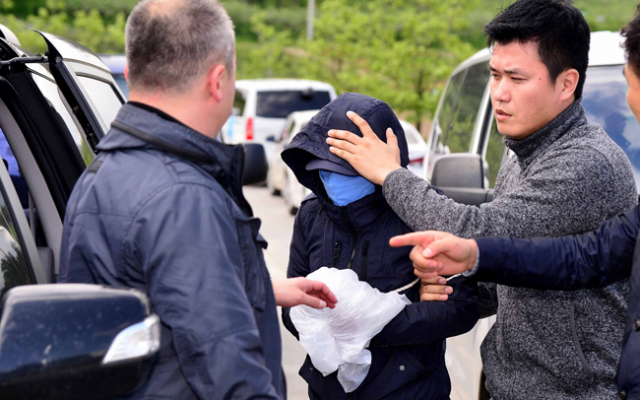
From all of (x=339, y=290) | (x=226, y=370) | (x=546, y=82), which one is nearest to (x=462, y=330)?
(x=339, y=290)

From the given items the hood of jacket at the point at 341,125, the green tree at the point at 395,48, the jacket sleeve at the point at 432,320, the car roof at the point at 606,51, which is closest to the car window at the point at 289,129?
the green tree at the point at 395,48

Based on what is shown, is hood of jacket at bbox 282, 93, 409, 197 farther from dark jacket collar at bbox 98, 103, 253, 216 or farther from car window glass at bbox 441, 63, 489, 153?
car window glass at bbox 441, 63, 489, 153

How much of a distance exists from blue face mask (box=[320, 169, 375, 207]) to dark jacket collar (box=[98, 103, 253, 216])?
82 cm

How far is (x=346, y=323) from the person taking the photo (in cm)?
233

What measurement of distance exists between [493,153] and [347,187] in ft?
6.79

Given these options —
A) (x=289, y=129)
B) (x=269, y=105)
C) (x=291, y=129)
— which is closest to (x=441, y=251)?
(x=291, y=129)

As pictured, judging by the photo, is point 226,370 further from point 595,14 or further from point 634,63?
point 595,14

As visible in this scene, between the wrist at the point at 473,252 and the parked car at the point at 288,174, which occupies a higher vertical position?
the wrist at the point at 473,252

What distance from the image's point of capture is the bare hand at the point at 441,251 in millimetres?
2014

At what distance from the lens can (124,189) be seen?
1525mm

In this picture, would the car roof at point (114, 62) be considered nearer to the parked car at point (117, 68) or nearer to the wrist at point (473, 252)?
the parked car at point (117, 68)

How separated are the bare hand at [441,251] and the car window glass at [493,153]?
197cm

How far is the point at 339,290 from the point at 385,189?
33 centimetres

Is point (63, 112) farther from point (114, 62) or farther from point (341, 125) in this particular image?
point (114, 62)
